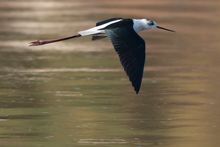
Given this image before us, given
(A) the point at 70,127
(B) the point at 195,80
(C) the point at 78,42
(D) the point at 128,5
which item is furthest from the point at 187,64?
(D) the point at 128,5

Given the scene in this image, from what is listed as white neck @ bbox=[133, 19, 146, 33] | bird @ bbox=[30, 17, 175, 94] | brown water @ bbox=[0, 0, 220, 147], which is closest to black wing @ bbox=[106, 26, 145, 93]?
bird @ bbox=[30, 17, 175, 94]

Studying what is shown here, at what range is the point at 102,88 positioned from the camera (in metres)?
13.4

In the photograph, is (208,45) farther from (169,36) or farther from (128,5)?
(128,5)

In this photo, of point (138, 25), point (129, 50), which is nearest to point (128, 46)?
point (129, 50)

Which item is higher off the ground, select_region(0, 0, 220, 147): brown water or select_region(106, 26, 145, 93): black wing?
select_region(106, 26, 145, 93): black wing

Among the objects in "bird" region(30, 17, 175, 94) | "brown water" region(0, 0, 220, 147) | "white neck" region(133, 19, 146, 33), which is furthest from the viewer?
"brown water" region(0, 0, 220, 147)

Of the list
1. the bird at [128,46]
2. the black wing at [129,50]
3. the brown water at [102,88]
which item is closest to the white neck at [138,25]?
the bird at [128,46]

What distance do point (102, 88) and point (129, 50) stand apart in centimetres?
364

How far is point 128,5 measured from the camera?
26.0 meters

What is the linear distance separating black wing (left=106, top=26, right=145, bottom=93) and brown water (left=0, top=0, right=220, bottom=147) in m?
0.70

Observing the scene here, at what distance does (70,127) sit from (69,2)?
1615 cm

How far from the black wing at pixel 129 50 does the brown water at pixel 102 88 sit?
0.70 metres

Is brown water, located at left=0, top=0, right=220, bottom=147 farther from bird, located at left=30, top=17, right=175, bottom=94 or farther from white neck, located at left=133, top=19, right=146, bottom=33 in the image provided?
white neck, located at left=133, top=19, right=146, bottom=33

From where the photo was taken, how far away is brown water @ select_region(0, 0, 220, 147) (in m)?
10.4
